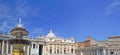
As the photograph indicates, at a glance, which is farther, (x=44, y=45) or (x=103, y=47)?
(x=103, y=47)

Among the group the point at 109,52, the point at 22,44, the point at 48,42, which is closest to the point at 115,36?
the point at 109,52

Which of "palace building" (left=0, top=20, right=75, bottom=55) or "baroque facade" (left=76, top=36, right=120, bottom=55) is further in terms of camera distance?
"baroque facade" (left=76, top=36, right=120, bottom=55)

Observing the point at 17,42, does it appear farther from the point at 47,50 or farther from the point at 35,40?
the point at 47,50

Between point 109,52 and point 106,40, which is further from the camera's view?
point 106,40

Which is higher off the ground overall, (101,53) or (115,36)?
(115,36)

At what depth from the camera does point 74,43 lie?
11538 centimetres

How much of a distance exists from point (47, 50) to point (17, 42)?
257ft

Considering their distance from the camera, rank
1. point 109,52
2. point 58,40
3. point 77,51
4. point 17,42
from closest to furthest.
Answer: point 17,42
point 109,52
point 58,40
point 77,51

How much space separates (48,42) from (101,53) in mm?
22717

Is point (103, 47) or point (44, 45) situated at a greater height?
point (44, 45)

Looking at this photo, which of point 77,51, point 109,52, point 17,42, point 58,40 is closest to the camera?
point 17,42

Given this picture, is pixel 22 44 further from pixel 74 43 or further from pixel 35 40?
pixel 74 43

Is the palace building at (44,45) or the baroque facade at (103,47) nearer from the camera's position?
the palace building at (44,45)

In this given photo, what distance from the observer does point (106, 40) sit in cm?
11231
